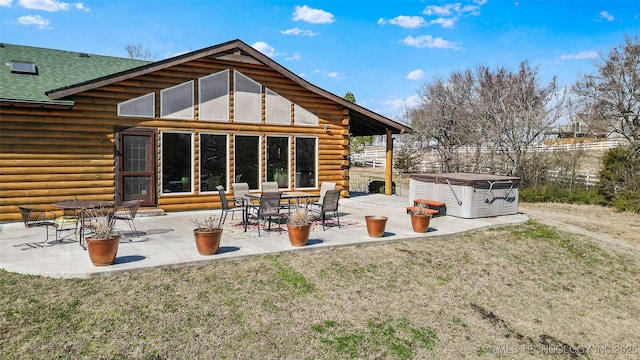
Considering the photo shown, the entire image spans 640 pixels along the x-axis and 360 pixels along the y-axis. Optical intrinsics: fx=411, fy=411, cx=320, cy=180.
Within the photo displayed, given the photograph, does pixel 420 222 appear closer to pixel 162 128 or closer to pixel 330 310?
pixel 330 310

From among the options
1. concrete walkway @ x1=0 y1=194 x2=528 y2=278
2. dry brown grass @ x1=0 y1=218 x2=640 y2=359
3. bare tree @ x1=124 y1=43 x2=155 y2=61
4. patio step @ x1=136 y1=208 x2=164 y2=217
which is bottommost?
dry brown grass @ x1=0 y1=218 x2=640 y2=359

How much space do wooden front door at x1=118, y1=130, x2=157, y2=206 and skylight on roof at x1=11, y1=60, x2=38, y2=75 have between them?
10.1ft

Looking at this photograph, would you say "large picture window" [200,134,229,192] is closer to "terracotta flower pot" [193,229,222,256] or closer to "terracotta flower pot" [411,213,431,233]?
"terracotta flower pot" [193,229,222,256]

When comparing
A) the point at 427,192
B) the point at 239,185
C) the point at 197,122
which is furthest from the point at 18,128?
the point at 427,192

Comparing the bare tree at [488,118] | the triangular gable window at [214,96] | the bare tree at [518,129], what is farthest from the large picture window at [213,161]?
the bare tree at [518,129]

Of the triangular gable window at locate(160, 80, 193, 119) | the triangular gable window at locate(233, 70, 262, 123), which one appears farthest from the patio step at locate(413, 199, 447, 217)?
the triangular gable window at locate(160, 80, 193, 119)

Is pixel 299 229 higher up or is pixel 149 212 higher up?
pixel 299 229

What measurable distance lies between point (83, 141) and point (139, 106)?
5.08 ft

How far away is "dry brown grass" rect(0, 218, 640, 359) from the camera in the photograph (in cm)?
425

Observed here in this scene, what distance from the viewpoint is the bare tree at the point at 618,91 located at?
19.9 meters

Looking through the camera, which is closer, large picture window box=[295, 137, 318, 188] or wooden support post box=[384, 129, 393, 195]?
large picture window box=[295, 137, 318, 188]

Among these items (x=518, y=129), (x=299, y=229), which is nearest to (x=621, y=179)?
(x=518, y=129)

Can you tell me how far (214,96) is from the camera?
11.4m

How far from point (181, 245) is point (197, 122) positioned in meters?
4.88
